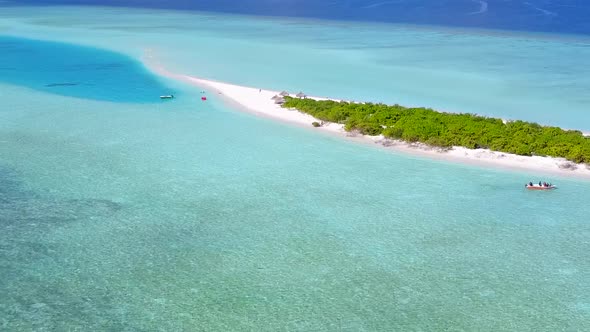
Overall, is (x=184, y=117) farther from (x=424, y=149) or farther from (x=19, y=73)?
(x=19, y=73)

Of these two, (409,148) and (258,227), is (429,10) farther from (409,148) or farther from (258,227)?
(258,227)

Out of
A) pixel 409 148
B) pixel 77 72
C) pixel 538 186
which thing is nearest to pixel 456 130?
pixel 409 148

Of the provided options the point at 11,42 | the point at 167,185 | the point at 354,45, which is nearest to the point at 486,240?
the point at 167,185

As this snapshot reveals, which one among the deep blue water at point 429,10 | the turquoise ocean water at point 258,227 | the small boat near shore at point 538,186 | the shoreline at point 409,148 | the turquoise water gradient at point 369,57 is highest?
the deep blue water at point 429,10

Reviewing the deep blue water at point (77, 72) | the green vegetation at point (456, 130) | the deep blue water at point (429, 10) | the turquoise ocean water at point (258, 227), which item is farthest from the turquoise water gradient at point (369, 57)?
the deep blue water at point (429, 10)

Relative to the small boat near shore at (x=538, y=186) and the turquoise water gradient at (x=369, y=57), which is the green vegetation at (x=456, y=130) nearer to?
the small boat near shore at (x=538, y=186)

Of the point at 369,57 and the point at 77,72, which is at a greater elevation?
the point at 369,57

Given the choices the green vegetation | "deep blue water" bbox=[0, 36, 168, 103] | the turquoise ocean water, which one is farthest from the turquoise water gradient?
the green vegetation
